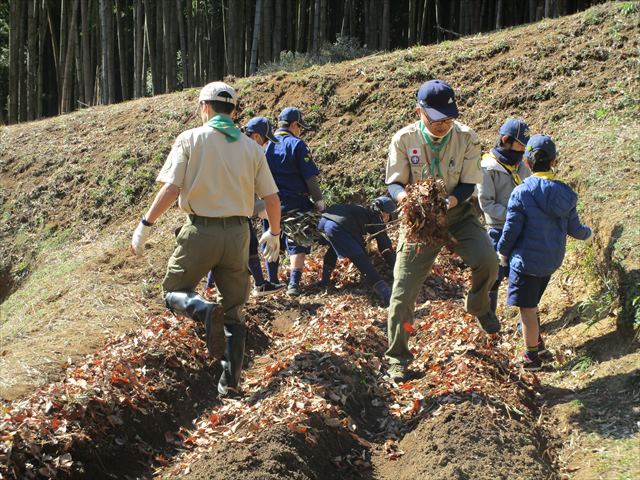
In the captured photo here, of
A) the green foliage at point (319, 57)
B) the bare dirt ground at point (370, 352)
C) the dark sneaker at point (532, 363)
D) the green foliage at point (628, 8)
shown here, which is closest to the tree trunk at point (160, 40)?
the green foliage at point (319, 57)

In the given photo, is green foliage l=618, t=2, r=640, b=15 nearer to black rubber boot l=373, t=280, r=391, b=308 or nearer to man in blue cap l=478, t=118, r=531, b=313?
man in blue cap l=478, t=118, r=531, b=313

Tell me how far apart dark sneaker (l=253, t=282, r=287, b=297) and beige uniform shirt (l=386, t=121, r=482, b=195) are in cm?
288

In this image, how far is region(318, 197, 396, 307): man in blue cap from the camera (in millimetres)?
7473

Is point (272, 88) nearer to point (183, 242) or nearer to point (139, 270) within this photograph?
point (139, 270)

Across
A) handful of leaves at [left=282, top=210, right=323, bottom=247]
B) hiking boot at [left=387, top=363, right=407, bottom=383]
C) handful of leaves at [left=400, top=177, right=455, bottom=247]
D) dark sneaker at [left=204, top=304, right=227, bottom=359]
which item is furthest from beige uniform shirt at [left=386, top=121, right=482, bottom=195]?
handful of leaves at [left=282, top=210, right=323, bottom=247]

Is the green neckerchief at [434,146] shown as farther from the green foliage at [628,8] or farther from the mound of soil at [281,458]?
the green foliage at [628,8]

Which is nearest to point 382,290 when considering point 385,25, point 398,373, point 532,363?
point 398,373

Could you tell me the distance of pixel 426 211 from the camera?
16.8ft

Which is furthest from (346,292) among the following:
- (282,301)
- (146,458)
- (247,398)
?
(146,458)

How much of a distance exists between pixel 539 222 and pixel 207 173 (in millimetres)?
2388

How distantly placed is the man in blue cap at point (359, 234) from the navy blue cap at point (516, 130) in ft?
4.15

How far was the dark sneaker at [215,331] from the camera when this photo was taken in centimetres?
531

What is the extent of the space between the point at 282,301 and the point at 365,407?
2.52 m

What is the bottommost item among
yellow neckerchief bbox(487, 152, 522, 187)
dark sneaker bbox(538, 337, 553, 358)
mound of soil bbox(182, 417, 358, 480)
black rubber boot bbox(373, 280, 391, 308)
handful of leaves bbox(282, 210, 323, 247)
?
mound of soil bbox(182, 417, 358, 480)
